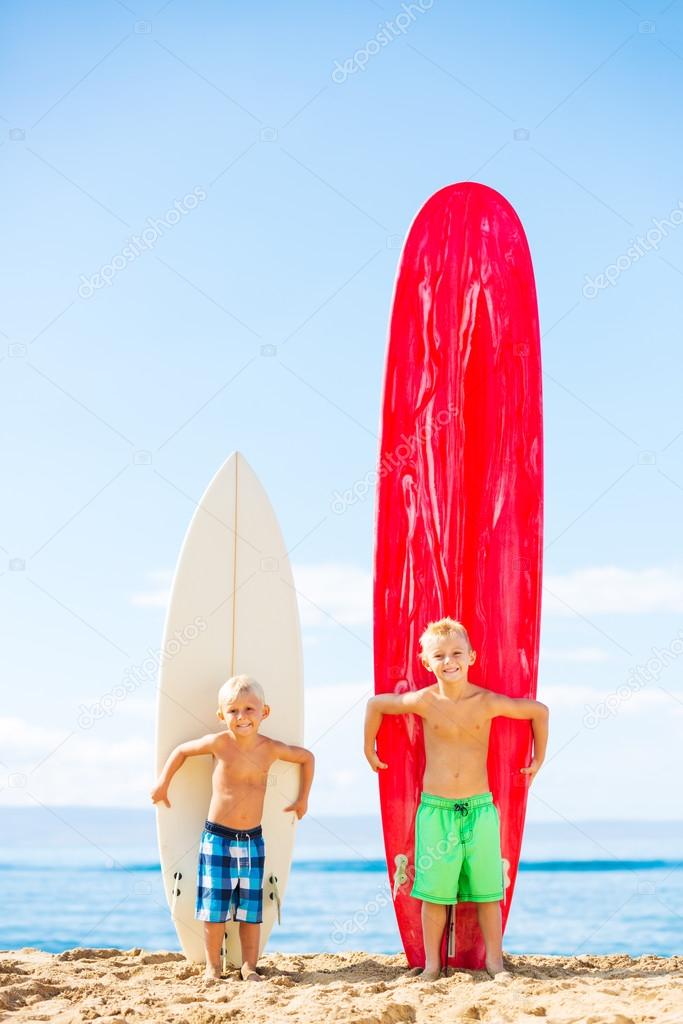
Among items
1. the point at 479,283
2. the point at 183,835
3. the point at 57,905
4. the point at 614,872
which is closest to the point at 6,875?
the point at 57,905

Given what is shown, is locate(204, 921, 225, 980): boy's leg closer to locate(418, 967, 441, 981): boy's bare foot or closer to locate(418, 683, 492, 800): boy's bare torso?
locate(418, 967, 441, 981): boy's bare foot

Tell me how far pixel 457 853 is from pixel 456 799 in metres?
0.18

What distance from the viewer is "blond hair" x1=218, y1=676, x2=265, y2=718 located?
3586mm

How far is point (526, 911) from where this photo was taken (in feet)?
38.2

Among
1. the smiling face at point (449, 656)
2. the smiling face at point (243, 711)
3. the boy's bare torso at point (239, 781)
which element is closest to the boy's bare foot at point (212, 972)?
the boy's bare torso at point (239, 781)

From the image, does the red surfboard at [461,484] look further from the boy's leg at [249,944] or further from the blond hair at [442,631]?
the boy's leg at [249,944]

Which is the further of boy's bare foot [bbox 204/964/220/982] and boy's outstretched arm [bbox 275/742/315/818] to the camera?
boy's outstretched arm [bbox 275/742/315/818]

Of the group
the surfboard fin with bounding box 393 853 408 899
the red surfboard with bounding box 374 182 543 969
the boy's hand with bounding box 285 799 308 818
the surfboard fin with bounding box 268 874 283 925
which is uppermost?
the red surfboard with bounding box 374 182 543 969

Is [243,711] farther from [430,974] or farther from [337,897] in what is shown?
[337,897]

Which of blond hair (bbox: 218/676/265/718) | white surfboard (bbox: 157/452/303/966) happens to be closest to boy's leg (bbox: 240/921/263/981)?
white surfboard (bbox: 157/452/303/966)

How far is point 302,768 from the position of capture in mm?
3855

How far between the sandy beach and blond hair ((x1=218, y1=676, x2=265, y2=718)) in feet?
3.09

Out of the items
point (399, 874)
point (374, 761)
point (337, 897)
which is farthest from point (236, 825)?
point (337, 897)

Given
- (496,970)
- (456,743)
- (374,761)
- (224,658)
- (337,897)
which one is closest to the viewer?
(496,970)
